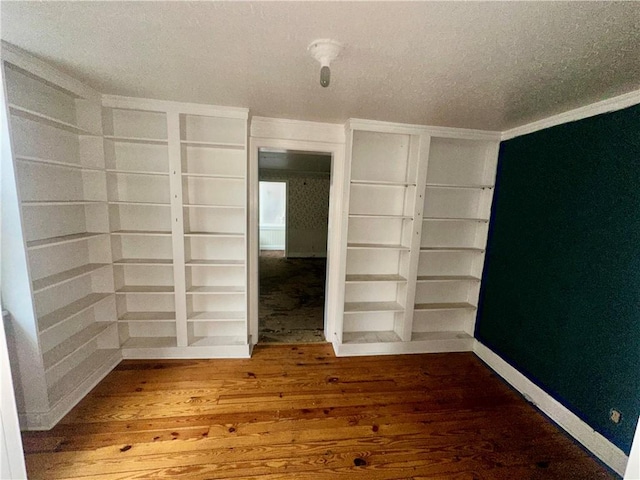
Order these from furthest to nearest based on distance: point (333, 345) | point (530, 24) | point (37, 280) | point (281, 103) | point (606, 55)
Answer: point (333, 345) → point (281, 103) → point (37, 280) → point (606, 55) → point (530, 24)

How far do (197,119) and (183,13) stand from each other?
150cm

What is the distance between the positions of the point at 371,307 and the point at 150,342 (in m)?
2.28

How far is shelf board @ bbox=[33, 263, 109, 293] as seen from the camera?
70.6 inches

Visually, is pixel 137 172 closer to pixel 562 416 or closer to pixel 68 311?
pixel 68 311

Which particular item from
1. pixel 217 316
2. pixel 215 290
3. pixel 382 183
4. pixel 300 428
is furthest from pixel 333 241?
pixel 300 428

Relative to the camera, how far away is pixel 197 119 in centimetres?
252

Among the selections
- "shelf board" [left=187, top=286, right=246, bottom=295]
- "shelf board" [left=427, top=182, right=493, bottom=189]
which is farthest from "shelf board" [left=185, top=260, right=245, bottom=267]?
"shelf board" [left=427, top=182, right=493, bottom=189]

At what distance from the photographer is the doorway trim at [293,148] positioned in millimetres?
2627

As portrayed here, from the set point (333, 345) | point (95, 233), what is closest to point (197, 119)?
point (95, 233)

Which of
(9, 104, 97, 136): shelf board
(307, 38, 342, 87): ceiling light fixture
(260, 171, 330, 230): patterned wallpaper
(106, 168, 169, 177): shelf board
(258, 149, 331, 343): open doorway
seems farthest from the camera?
(260, 171, 330, 230): patterned wallpaper

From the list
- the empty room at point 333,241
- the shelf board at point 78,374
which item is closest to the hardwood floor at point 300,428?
the empty room at point 333,241

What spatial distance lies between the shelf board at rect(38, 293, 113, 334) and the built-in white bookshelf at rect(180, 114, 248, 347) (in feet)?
2.35

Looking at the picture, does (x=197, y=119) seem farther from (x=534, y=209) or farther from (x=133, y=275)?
(x=534, y=209)

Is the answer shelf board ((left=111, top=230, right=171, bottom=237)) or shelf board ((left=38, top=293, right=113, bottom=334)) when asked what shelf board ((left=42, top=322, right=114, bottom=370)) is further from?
shelf board ((left=111, top=230, right=171, bottom=237))
